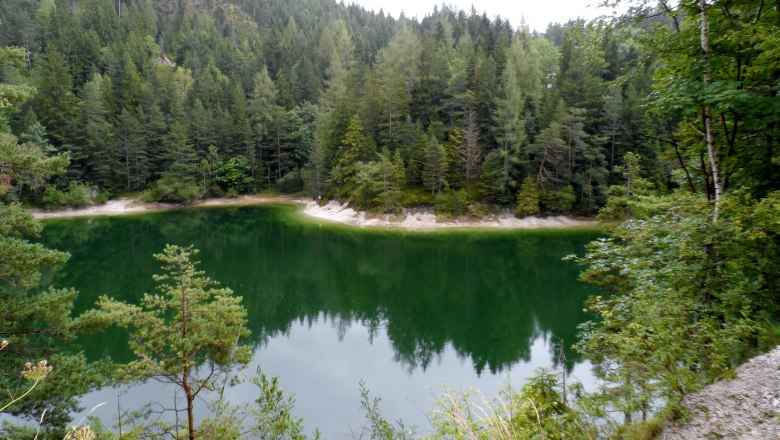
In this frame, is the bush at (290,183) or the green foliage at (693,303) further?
the bush at (290,183)

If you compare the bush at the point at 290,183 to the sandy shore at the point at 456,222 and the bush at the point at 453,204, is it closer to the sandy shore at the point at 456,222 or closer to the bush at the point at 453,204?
the sandy shore at the point at 456,222

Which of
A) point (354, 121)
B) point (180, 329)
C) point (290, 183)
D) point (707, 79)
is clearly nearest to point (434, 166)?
point (354, 121)

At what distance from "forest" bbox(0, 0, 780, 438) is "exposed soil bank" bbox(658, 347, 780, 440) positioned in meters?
0.15

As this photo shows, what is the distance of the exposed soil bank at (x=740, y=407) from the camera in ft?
10.4

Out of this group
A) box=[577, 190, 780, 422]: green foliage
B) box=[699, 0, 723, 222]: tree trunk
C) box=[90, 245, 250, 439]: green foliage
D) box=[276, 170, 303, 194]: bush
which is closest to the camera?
box=[577, 190, 780, 422]: green foliage

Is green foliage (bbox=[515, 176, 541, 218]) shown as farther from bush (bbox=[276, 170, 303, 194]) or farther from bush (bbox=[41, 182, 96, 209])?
bush (bbox=[41, 182, 96, 209])

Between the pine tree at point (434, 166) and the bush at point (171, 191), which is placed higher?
the pine tree at point (434, 166)

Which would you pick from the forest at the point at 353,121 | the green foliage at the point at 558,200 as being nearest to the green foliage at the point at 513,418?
the forest at the point at 353,121

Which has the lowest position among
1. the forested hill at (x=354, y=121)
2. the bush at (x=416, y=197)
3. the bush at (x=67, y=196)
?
the bush at (x=67, y=196)

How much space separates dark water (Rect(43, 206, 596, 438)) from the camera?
47.2 feet

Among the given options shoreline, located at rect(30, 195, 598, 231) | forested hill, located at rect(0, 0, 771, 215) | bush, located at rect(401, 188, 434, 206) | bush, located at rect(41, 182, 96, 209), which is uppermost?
forested hill, located at rect(0, 0, 771, 215)

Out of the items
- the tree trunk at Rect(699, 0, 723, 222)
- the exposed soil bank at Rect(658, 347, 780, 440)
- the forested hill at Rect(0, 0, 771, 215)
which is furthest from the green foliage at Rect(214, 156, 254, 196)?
the exposed soil bank at Rect(658, 347, 780, 440)

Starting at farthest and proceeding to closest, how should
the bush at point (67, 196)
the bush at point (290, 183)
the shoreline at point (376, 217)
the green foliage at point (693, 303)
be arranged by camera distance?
the bush at point (290, 183) → the bush at point (67, 196) → the shoreline at point (376, 217) → the green foliage at point (693, 303)

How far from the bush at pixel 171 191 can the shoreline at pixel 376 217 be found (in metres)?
0.82
